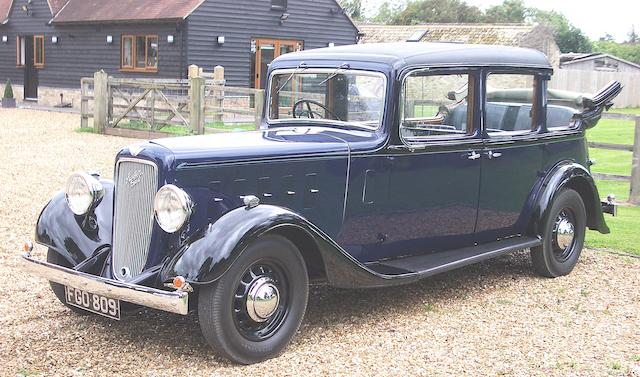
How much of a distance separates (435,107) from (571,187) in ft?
5.86

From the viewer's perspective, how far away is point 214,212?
16.0ft

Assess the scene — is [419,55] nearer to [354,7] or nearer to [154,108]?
[154,108]

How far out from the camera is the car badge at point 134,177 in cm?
493

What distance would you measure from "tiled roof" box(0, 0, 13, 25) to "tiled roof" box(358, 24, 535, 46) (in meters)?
15.2

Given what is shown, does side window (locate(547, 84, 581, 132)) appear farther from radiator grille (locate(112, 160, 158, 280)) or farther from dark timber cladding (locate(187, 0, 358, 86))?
dark timber cladding (locate(187, 0, 358, 86))

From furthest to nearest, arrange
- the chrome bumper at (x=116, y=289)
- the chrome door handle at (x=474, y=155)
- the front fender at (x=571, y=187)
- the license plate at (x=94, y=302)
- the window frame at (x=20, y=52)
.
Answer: the window frame at (x=20, y=52)
the front fender at (x=571, y=187)
the chrome door handle at (x=474, y=155)
the license plate at (x=94, y=302)
the chrome bumper at (x=116, y=289)

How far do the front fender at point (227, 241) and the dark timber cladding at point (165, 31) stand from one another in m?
19.4

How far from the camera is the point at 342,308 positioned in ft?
19.4

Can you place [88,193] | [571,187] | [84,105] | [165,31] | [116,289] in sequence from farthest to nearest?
[165,31], [84,105], [571,187], [88,193], [116,289]

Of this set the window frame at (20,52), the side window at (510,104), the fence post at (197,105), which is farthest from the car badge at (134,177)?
the window frame at (20,52)

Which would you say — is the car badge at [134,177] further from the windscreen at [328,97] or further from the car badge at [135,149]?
the windscreen at [328,97]

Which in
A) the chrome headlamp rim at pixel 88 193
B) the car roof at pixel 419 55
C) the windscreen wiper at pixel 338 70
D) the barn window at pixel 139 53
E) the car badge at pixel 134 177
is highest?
the barn window at pixel 139 53

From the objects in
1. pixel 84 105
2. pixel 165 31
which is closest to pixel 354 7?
pixel 165 31

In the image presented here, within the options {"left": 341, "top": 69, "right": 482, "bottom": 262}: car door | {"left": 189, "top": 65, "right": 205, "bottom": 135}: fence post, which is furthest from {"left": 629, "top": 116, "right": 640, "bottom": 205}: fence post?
{"left": 189, "top": 65, "right": 205, "bottom": 135}: fence post
